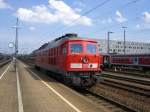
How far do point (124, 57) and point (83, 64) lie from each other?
3386cm

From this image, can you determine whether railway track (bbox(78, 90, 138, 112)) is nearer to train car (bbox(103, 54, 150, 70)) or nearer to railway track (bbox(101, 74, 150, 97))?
railway track (bbox(101, 74, 150, 97))

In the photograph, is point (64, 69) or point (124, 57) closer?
point (64, 69)

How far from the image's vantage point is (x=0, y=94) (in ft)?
52.5

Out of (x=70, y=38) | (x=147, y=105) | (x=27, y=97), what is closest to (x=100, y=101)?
(x=147, y=105)

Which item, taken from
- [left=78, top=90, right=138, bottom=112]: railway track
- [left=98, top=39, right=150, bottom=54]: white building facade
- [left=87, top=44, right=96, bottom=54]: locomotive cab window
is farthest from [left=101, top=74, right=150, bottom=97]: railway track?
[left=98, top=39, right=150, bottom=54]: white building facade

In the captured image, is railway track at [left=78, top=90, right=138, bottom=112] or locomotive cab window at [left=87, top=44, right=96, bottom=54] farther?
locomotive cab window at [left=87, top=44, right=96, bottom=54]

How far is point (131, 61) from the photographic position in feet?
164

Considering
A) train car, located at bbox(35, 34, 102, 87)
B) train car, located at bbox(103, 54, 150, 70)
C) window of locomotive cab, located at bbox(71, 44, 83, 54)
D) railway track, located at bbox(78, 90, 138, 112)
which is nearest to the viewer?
railway track, located at bbox(78, 90, 138, 112)

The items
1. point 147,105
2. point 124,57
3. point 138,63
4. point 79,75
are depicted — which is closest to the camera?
point 147,105

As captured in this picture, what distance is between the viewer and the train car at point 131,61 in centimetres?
4412

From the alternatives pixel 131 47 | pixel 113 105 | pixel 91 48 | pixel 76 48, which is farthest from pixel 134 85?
pixel 131 47

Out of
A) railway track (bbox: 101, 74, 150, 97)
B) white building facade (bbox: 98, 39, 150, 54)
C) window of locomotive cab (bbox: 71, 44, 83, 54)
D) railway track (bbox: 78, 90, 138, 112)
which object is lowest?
railway track (bbox: 78, 90, 138, 112)

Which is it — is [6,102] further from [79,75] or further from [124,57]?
[124,57]

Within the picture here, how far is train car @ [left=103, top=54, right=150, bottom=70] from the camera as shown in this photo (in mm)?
44125
